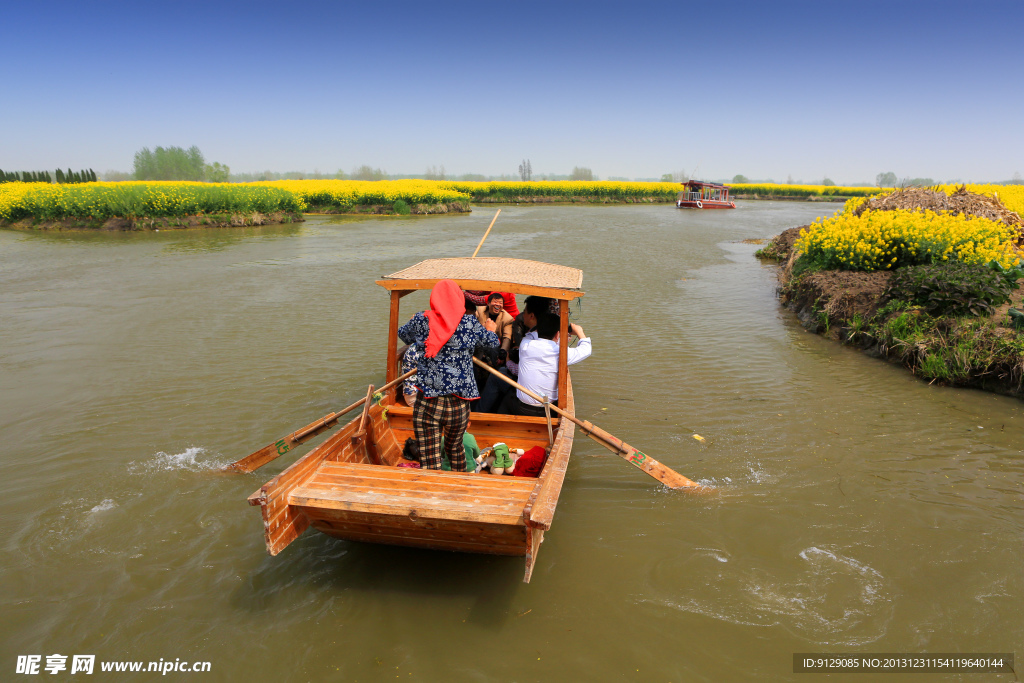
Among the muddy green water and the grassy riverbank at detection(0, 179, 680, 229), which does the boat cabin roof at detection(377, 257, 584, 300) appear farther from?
the grassy riverbank at detection(0, 179, 680, 229)

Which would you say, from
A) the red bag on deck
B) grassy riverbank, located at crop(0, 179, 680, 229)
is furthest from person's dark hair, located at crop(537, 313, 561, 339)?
grassy riverbank, located at crop(0, 179, 680, 229)

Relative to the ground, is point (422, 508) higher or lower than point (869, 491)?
higher

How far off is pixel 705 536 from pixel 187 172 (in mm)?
90826

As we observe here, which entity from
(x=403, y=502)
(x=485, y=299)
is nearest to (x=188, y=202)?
(x=485, y=299)

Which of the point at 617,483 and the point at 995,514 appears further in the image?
the point at 617,483

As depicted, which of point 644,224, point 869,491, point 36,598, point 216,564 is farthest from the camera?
point 644,224

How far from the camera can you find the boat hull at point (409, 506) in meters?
2.82

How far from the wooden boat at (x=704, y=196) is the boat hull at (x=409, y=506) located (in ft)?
136

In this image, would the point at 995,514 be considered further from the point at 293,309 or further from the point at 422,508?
the point at 293,309

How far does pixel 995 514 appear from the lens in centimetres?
407

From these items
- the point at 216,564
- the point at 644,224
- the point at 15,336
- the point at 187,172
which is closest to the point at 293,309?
the point at 15,336

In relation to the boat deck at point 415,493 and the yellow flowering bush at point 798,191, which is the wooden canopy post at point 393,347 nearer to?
the boat deck at point 415,493

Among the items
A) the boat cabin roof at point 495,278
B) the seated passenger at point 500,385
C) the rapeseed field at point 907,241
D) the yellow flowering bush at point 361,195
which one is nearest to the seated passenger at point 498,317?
the seated passenger at point 500,385

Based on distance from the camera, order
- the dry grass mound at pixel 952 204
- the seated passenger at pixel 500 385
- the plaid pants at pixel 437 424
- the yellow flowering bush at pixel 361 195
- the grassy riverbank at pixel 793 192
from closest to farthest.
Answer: the plaid pants at pixel 437 424 → the seated passenger at pixel 500 385 → the dry grass mound at pixel 952 204 → the yellow flowering bush at pixel 361 195 → the grassy riverbank at pixel 793 192
